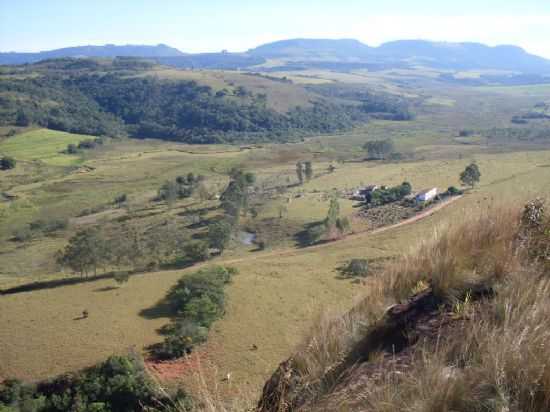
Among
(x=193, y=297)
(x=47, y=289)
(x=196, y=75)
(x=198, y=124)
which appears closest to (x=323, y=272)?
(x=193, y=297)

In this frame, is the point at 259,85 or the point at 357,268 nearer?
the point at 357,268

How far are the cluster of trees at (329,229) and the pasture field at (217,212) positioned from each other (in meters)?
1.57

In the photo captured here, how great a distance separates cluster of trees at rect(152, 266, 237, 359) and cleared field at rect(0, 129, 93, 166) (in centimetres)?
6884

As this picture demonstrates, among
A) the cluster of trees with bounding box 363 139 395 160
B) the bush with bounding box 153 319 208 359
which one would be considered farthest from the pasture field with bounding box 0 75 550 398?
the cluster of trees with bounding box 363 139 395 160

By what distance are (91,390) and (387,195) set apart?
40345 millimetres

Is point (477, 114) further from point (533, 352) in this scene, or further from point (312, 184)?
point (533, 352)

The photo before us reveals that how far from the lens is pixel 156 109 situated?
152 meters

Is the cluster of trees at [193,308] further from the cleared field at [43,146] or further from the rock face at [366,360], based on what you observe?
the cleared field at [43,146]

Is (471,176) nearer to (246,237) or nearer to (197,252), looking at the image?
(246,237)

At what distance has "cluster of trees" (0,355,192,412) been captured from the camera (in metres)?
17.3

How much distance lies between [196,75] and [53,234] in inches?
5357

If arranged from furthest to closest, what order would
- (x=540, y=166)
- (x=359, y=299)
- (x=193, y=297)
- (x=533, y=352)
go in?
1. (x=540, y=166)
2. (x=193, y=297)
3. (x=359, y=299)
4. (x=533, y=352)

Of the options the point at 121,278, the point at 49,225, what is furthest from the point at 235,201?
the point at 121,278

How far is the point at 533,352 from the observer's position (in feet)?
11.4
